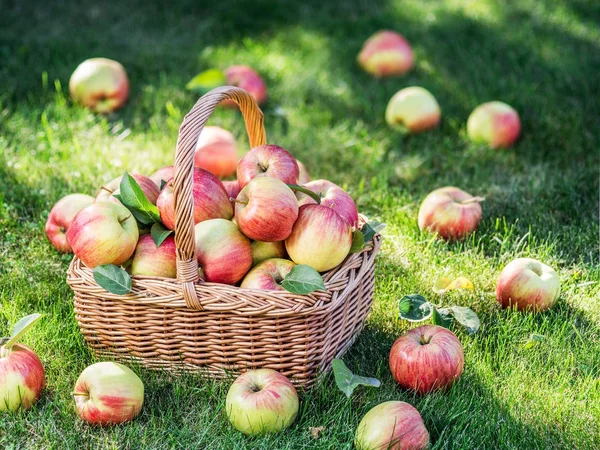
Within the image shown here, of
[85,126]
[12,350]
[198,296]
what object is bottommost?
[85,126]

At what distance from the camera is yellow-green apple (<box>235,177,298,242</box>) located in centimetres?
233

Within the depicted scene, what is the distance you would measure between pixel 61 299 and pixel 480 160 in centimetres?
228

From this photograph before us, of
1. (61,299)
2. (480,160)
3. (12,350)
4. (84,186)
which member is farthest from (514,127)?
(12,350)

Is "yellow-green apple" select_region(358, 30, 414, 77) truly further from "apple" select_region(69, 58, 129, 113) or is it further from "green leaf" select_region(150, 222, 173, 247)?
"green leaf" select_region(150, 222, 173, 247)

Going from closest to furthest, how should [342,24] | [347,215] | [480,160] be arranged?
[347,215] < [480,160] < [342,24]

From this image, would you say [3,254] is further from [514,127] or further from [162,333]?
[514,127]

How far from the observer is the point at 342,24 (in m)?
5.52

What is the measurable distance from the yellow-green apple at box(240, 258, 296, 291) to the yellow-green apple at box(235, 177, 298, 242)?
0.25 feet

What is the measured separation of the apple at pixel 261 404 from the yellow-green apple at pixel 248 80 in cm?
242

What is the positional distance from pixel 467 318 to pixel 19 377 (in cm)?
146

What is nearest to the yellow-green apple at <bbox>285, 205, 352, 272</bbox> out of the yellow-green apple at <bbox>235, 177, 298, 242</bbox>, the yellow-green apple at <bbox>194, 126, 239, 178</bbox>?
the yellow-green apple at <bbox>235, 177, 298, 242</bbox>

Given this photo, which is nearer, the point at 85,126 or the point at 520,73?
the point at 85,126

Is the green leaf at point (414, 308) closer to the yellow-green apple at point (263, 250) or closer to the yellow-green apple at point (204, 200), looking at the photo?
the yellow-green apple at point (263, 250)

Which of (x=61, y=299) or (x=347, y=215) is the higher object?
(x=347, y=215)
